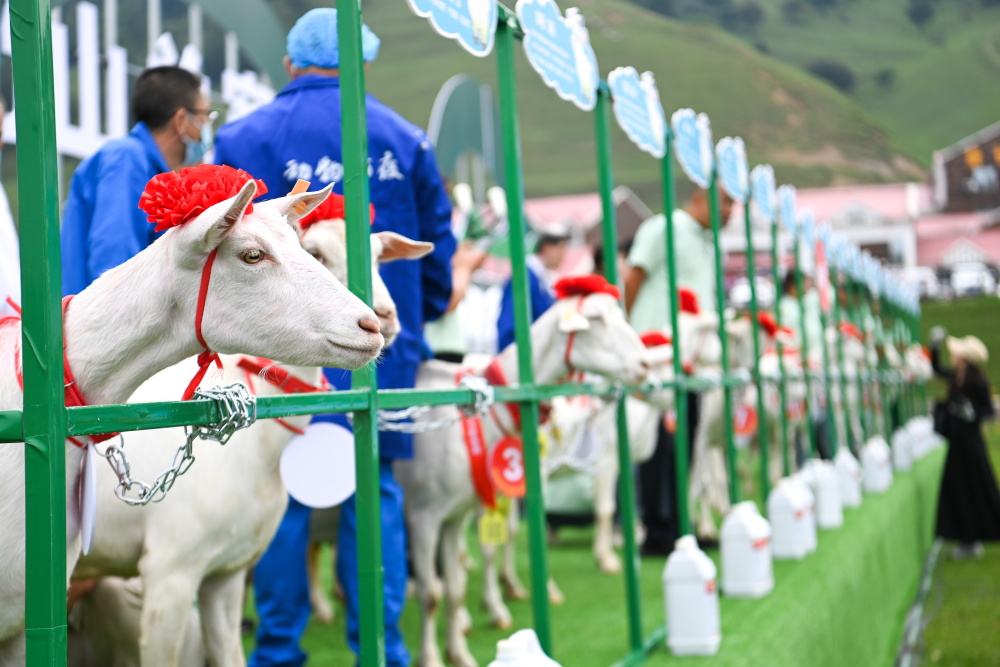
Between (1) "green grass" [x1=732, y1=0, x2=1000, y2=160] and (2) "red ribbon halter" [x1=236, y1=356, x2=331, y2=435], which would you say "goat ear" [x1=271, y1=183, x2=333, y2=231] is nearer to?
(2) "red ribbon halter" [x1=236, y1=356, x2=331, y2=435]

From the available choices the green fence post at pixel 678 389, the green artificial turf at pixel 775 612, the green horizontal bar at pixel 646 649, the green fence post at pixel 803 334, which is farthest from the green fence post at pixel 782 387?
the green horizontal bar at pixel 646 649

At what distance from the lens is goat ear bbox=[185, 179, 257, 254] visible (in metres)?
1.52

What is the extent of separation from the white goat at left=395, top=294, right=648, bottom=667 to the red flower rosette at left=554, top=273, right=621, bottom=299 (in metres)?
0.04

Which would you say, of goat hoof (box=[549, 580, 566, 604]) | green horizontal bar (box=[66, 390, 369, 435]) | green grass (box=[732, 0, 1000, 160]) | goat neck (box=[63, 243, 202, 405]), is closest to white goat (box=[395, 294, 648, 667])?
goat hoof (box=[549, 580, 566, 604])

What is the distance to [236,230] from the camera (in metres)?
1.63

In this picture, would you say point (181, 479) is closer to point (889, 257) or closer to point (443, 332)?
point (443, 332)

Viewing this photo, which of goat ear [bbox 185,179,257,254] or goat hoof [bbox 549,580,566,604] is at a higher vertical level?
goat ear [bbox 185,179,257,254]

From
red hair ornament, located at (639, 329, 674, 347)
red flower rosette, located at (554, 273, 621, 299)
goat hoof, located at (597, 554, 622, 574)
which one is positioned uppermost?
red flower rosette, located at (554, 273, 621, 299)

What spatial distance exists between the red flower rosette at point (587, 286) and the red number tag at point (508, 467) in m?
0.80

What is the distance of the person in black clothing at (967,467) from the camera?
32.3ft

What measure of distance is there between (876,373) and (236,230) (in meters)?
12.5

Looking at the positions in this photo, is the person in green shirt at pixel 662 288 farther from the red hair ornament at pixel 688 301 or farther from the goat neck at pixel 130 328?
the goat neck at pixel 130 328

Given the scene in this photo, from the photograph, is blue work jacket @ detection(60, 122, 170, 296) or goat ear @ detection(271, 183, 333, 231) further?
blue work jacket @ detection(60, 122, 170, 296)

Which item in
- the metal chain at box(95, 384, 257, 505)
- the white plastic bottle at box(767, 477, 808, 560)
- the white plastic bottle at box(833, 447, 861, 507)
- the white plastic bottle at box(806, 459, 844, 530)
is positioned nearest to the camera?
the metal chain at box(95, 384, 257, 505)
